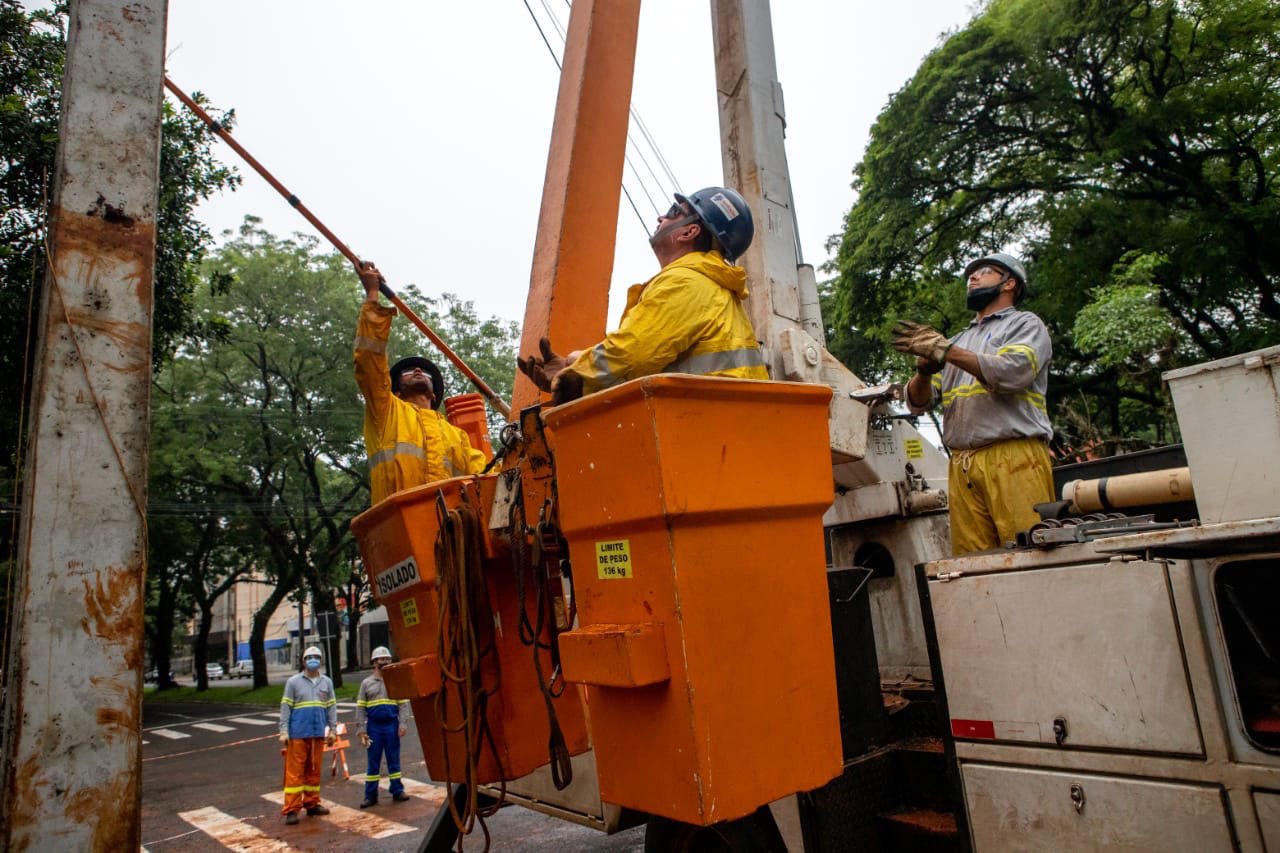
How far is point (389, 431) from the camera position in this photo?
409cm

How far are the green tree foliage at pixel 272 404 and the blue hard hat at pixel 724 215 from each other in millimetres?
19898

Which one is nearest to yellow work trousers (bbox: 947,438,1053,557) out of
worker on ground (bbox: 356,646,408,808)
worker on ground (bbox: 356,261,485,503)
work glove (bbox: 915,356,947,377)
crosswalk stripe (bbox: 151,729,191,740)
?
work glove (bbox: 915,356,947,377)

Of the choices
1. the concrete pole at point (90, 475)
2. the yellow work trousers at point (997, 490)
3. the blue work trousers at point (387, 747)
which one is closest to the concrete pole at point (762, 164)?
the yellow work trousers at point (997, 490)

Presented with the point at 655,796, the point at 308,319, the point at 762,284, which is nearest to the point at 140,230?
the point at 655,796

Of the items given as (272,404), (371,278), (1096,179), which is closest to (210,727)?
(272,404)

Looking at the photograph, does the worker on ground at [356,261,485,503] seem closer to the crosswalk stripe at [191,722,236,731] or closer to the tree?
the tree

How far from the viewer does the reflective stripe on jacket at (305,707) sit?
341 inches

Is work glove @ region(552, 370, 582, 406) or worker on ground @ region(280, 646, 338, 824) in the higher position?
work glove @ region(552, 370, 582, 406)

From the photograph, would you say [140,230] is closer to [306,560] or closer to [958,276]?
[958,276]

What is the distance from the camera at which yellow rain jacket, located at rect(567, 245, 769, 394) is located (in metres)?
2.39

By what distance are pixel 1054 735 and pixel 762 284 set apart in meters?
2.46

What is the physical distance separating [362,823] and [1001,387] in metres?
7.14

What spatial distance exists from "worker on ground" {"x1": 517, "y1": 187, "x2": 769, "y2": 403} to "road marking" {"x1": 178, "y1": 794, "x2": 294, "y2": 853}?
634cm

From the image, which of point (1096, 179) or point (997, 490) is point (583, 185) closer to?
point (997, 490)
